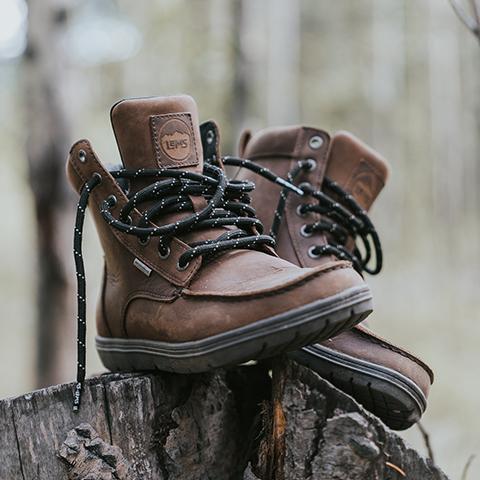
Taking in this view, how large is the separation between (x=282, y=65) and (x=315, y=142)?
19.7 meters

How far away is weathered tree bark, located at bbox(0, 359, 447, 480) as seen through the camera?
165 centimetres

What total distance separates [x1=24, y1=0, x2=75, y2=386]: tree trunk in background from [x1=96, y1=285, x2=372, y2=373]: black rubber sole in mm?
2539

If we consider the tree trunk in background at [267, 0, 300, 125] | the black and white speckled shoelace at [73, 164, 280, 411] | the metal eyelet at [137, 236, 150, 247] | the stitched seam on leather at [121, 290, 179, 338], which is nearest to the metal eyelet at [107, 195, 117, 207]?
the black and white speckled shoelace at [73, 164, 280, 411]

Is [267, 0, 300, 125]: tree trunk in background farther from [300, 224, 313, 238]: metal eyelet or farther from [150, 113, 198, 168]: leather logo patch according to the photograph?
[150, 113, 198, 168]: leather logo patch

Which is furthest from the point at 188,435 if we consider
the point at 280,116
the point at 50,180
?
the point at 280,116

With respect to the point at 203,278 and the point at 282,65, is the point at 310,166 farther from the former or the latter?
the point at 282,65

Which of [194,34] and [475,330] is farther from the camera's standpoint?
[194,34]

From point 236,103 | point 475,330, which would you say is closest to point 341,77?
point 475,330

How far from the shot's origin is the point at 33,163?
13.3 feet

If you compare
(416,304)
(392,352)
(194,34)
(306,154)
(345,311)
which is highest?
(194,34)

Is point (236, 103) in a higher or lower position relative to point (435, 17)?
lower

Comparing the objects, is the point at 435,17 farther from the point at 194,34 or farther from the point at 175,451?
the point at 175,451

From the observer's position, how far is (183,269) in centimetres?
177

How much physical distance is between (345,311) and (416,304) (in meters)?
11.8
